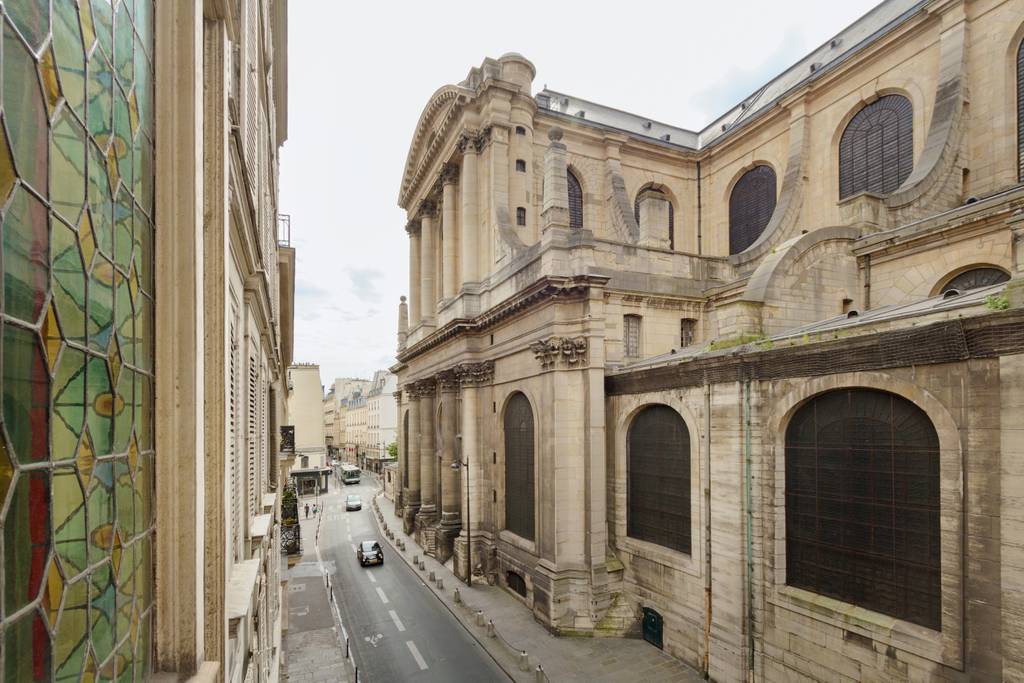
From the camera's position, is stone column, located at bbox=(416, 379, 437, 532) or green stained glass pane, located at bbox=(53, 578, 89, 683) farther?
stone column, located at bbox=(416, 379, 437, 532)

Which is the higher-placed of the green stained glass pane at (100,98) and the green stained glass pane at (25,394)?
the green stained glass pane at (100,98)

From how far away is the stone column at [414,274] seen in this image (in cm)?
4019

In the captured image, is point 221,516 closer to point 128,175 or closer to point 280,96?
point 128,175

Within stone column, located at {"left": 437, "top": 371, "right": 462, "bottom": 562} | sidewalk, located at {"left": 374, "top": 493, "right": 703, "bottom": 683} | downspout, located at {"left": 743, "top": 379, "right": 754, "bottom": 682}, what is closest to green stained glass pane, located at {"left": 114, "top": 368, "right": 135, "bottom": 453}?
downspout, located at {"left": 743, "top": 379, "right": 754, "bottom": 682}

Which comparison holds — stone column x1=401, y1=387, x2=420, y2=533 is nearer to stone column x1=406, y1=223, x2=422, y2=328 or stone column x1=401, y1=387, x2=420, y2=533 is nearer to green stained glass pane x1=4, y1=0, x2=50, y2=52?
stone column x1=406, y1=223, x2=422, y2=328

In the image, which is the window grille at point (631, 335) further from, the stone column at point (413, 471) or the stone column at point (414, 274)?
the stone column at point (414, 274)

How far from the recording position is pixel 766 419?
14.4 meters

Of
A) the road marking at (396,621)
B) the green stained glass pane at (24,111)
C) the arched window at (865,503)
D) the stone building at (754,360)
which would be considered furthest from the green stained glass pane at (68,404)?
the road marking at (396,621)

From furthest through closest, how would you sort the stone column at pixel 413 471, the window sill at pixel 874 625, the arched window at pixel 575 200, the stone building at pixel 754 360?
the stone column at pixel 413 471, the arched window at pixel 575 200, the stone building at pixel 754 360, the window sill at pixel 874 625

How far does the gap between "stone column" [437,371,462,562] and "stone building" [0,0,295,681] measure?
2518 cm

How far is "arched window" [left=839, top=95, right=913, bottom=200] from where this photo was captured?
23609 mm

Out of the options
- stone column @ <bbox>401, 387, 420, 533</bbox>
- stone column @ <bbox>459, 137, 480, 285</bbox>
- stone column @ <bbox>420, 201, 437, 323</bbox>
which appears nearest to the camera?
stone column @ <bbox>459, 137, 480, 285</bbox>

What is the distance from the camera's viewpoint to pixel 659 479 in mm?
18469

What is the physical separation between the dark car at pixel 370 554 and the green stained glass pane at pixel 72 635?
3004 centimetres
